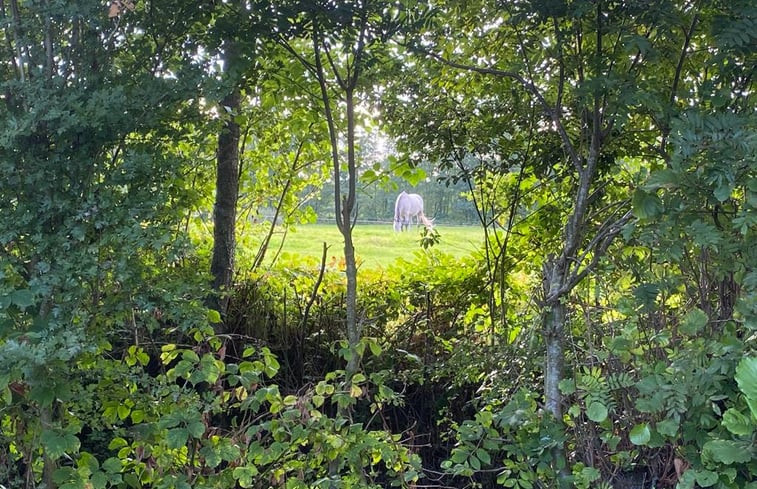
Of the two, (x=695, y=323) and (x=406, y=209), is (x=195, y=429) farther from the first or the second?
(x=406, y=209)

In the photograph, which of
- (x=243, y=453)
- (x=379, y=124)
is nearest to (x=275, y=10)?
(x=379, y=124)

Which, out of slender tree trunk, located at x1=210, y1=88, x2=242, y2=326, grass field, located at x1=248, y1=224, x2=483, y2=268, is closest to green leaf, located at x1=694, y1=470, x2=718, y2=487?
grass field, located at x1=248, y1=224, x2=483, y2=268

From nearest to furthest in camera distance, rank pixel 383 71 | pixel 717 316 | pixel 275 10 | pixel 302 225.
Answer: pixel 717 316
pixel 275 10
pixel 383 71
pixel 302 225

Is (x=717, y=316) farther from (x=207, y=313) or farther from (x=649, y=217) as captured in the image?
(x=207, y=313)

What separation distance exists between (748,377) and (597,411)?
0.39m

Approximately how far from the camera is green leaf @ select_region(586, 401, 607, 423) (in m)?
1.43

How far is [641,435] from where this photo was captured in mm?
1419

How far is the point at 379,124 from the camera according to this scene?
2799 mm

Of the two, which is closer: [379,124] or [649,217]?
[649,217]

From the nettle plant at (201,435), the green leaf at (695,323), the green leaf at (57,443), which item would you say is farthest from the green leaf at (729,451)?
the green leaf at (57,443)

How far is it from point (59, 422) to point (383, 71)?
160cm

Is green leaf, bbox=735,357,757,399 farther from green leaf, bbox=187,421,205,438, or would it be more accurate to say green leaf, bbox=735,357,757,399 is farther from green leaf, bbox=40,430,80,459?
green leaf, bbox=40,430,80,459

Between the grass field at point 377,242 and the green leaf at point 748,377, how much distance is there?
1.95 metres

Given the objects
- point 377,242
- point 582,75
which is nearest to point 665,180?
point 582,75
